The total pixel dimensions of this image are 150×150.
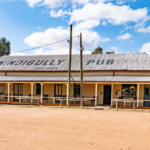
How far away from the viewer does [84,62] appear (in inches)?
903

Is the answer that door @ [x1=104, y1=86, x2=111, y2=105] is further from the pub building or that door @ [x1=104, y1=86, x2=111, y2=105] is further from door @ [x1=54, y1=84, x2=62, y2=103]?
door @ [x1=54, y1=84, x2=62, y2=103]

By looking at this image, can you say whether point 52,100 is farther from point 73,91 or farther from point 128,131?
point 128,131

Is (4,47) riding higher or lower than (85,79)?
higher

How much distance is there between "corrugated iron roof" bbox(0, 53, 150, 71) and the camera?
2117 cm

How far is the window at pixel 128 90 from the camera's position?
1919cm

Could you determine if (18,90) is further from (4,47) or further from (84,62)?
(4,47)

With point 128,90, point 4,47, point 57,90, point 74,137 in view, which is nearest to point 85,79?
point 57,90

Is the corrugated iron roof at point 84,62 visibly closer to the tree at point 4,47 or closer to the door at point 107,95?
the door at point 107,95

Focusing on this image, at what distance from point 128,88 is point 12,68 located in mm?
13352

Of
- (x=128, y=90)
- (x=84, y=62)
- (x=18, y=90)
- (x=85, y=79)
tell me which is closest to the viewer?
(x=128, y=90)

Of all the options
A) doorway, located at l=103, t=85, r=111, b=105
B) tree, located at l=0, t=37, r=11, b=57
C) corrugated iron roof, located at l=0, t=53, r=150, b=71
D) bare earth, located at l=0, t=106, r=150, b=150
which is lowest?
bare earth, located at l=0, t=106, r=150, b=150

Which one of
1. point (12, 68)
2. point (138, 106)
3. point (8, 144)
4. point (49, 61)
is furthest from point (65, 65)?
point (8, 144)

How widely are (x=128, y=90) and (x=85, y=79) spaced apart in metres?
4.20

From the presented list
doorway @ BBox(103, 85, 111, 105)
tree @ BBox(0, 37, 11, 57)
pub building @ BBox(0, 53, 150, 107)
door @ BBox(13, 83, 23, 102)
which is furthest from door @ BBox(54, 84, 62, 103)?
tree @ BBox(0, 37, 11, 57)
